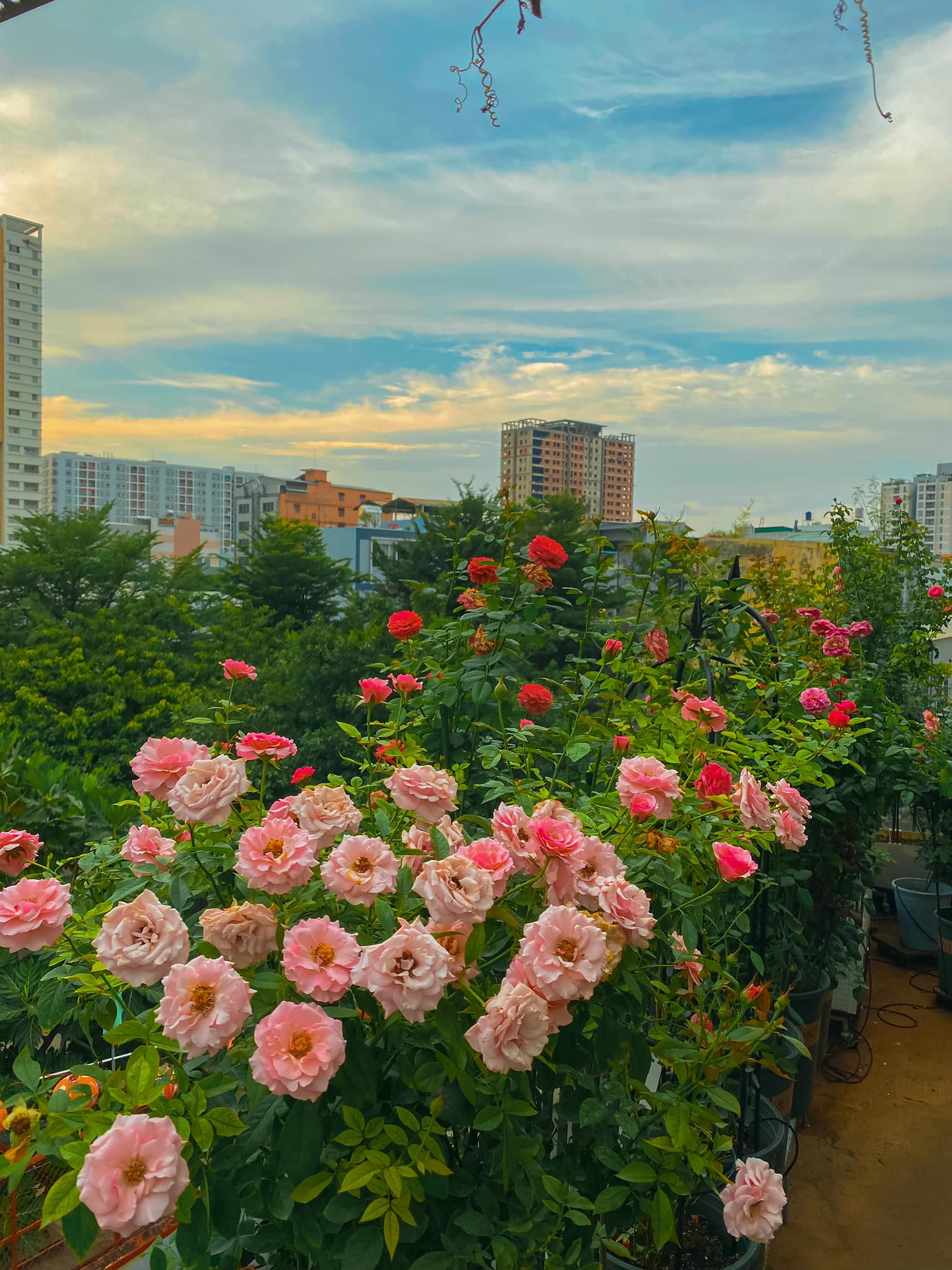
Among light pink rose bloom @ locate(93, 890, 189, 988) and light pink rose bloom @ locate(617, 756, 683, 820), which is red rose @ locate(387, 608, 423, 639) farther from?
light pink rose bloom @ locate(93, 890, 189, 988)

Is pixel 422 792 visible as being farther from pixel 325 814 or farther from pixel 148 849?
pixel 148 849

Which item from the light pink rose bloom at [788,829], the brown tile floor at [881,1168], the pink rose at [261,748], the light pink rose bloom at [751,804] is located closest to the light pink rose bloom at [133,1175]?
the pink rose at [261,748]

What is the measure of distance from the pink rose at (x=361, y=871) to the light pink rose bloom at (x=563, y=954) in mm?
128

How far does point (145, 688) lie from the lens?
488 inches

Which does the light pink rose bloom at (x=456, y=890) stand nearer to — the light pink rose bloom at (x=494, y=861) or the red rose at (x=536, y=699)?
the light pink rose bloom at (x=494, y=861)

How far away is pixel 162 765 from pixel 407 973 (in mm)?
392

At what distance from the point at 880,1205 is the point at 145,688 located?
11646 millimetres

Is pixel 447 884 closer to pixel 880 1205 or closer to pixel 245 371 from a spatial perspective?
pixel 880 1205

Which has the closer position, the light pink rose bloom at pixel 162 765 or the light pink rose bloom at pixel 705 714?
the light pink rose bloom at pixel 162 765

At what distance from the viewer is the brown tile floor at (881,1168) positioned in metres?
2.00

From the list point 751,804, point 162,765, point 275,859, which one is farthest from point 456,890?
point 751,804

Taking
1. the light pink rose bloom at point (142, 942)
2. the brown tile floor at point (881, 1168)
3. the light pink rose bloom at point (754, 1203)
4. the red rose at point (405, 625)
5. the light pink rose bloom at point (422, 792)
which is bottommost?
the brown tile floor at point (881, 1168)

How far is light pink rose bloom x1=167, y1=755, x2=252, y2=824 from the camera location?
82cm

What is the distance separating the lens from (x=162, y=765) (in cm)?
91
